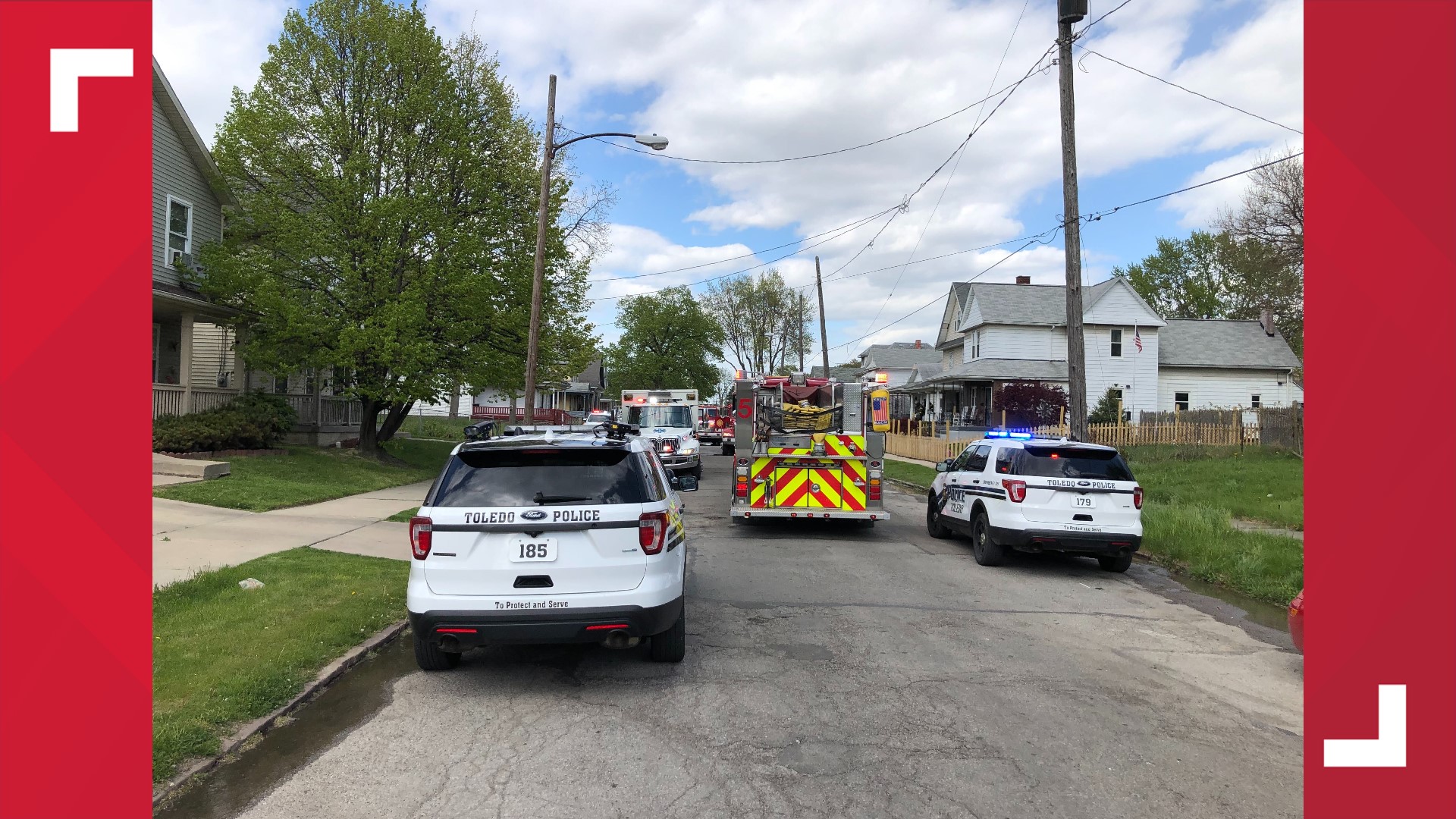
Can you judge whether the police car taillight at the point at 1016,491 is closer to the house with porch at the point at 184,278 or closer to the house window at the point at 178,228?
the house with porch at the point at 184,278

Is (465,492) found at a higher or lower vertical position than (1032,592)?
higher

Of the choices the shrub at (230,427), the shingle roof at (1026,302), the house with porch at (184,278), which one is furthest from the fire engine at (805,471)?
the shingle roof at (1026,302)

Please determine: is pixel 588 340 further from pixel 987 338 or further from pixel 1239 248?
pixel 1239 248

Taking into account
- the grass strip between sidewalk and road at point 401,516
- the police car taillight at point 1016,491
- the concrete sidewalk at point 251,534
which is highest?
the police car taillight at point 1016,491

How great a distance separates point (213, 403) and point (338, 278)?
420cm

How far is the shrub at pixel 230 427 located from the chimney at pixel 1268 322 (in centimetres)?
4511

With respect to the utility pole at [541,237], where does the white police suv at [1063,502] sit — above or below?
below

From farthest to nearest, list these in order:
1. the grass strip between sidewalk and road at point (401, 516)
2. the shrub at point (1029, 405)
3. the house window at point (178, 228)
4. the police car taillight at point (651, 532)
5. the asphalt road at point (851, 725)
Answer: the shrub at point (1029, 405), the house window at point (178, 228), the grass strip between sidewalk and road at point (401, 516), the police car taillight at point (651, 532), the asphalt road at point (851, 725)

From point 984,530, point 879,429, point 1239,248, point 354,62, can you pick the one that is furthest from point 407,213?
point 1239,248

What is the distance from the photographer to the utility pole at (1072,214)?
1423cm

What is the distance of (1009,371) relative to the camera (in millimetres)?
38312

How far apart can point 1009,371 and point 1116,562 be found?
1144 inches
